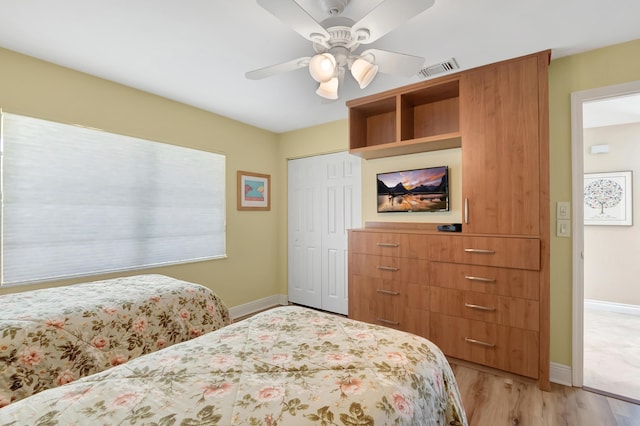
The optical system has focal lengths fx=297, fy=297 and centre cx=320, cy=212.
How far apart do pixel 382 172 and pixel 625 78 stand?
194cm

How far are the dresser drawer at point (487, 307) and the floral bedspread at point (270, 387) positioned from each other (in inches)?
51.4

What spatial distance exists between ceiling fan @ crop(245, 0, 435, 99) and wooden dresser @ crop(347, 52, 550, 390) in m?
0.95

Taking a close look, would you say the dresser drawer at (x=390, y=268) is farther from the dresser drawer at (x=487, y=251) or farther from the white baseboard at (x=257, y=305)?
the white baseboard at (x=257, y=305)

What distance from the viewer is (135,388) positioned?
859mm

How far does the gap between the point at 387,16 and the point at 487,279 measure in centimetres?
189

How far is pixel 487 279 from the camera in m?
2.22

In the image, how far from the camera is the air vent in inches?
92.0

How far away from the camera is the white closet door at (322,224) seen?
3.73 m

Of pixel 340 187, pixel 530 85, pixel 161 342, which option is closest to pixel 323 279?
pixel 340 187

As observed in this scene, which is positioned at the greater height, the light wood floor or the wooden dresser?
the wooden dresser

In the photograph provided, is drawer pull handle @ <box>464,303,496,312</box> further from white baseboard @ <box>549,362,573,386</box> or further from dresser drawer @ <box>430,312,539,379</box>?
white baseboard @ <box>549,362,573,386</box>

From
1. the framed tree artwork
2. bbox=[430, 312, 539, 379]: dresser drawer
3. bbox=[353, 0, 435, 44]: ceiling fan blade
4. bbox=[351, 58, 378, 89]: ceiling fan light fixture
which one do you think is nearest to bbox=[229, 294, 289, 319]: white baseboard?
bbox=[430, 312, 539, 379]: dresser drawer

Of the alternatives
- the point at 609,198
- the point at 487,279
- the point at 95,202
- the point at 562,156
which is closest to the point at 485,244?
the point at 487,279

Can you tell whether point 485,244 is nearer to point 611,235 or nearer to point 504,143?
point 504,143
